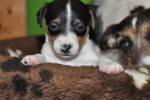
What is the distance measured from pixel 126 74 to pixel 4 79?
107 cm

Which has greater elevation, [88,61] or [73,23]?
[73,23]

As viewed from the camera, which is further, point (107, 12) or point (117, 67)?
point (107, 12)

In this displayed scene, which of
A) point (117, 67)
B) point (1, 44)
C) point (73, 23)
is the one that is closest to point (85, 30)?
point (73, 23)

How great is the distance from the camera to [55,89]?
2184mm

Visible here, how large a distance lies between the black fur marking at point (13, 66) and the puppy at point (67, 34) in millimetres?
70

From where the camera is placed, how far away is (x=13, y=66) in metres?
2.33

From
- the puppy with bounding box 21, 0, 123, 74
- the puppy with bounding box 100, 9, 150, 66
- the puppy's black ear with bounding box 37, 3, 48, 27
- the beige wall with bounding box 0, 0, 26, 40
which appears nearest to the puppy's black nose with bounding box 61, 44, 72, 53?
the puppy with bounding box 21, 0, 123, 74

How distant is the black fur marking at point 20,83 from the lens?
2229 millimetres

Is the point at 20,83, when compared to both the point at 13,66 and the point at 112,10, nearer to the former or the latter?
the point at 13,66

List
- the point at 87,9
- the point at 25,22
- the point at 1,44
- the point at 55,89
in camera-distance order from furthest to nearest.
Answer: the point at 25,22 < the point at 1,44 < the point at 87,9 < the point at 55,89

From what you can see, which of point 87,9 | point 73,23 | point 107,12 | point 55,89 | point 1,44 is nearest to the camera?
point 55,89

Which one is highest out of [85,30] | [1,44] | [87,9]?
[87,9]

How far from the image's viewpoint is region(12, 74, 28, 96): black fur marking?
2.23 meters

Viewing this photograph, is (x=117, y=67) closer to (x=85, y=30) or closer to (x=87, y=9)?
(x=85, y=30)
